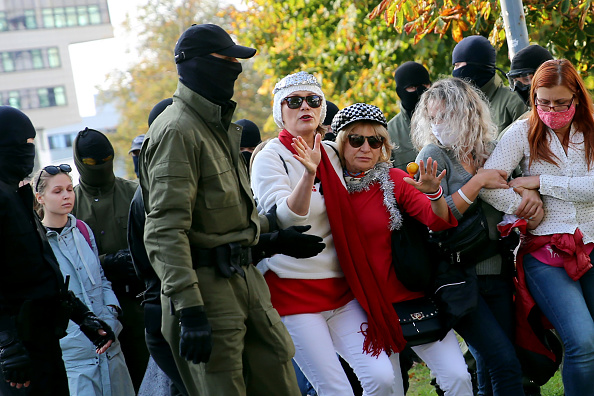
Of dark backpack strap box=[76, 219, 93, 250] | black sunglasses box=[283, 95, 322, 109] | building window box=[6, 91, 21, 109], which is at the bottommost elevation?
dark backpack strap box=[76, 219, 93, 250]

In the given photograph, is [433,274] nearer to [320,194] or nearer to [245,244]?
[320,194]

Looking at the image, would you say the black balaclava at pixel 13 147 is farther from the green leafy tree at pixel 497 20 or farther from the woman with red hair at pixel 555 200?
the green leafy tree at pixel 497 20

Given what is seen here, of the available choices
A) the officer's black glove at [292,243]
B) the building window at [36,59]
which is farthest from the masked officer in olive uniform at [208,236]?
the building window at [36,59]

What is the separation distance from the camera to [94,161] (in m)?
6.51

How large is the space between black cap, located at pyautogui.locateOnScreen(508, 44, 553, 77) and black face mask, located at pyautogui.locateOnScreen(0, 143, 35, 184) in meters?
3.42

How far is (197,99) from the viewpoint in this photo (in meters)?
3.93

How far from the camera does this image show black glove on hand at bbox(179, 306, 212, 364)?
11.5 feet

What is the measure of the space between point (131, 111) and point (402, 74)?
31.0 m

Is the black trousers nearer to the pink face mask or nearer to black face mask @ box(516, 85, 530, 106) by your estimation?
the pink face mask

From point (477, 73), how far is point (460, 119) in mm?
1453

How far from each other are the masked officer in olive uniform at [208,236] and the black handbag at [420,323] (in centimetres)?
83

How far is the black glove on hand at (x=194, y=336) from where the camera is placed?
3.51m

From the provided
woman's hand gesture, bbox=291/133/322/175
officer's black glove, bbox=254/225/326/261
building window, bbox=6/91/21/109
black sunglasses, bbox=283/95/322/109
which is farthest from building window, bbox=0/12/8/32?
officer's black glove, bbox=254/225/326/261

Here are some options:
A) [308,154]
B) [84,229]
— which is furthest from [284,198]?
[84,229]
